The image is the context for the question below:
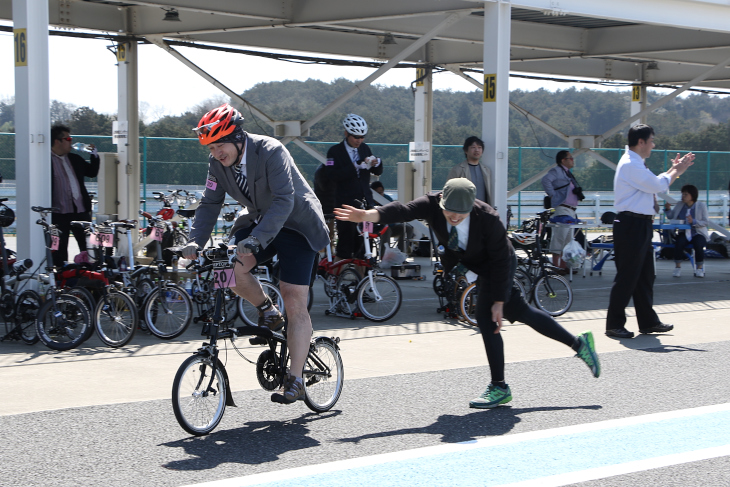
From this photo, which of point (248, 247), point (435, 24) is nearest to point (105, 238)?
point (248, 247)

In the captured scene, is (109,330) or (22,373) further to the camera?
(109,330)

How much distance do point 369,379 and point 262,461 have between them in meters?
2.30

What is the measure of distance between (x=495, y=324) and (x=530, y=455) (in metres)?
1.30

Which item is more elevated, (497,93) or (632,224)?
(497,93)

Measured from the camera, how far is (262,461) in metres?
5.00

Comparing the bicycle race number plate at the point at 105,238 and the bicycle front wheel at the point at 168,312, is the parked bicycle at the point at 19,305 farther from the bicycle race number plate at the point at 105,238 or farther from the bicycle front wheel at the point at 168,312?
the bicycle front wheel at the point at 168,312

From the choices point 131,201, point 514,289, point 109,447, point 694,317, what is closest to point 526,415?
point 514,289

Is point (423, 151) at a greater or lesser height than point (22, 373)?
greater

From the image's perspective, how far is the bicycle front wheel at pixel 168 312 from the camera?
8992mm

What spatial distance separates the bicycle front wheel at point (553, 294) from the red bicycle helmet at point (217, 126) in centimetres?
624

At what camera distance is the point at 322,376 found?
6.09 m

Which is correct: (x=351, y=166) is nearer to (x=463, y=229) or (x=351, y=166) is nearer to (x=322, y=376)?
(x=463, y=229)

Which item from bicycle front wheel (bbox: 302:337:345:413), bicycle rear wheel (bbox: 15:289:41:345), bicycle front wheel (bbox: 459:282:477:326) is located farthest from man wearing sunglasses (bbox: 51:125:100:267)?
bicycle front wheel (bbox: 302:337:345:413)

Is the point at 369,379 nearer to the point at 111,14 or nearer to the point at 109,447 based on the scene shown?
the point at 109,447
